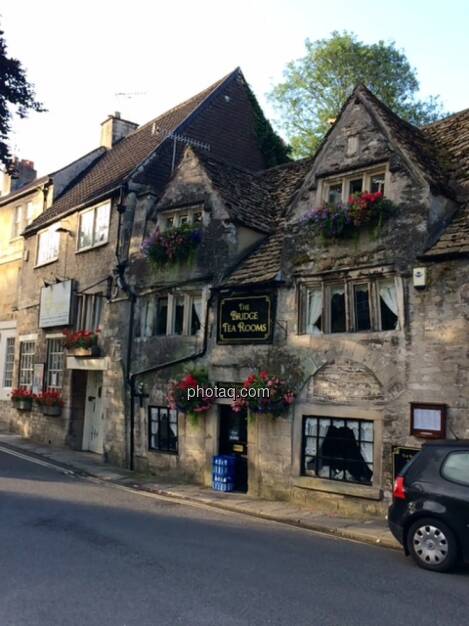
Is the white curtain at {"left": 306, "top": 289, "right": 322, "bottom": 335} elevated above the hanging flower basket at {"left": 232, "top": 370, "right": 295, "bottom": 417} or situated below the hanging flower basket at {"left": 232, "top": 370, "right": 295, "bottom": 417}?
above

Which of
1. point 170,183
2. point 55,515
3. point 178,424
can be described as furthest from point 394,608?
point 170,183

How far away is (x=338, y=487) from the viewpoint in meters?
11.0

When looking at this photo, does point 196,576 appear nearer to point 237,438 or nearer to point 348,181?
point 237,438

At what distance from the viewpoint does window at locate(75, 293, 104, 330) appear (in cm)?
1938

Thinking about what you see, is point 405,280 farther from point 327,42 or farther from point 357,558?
point 327,42

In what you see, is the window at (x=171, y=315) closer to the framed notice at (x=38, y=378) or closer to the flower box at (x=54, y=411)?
the flower box at (x=54, y=411)

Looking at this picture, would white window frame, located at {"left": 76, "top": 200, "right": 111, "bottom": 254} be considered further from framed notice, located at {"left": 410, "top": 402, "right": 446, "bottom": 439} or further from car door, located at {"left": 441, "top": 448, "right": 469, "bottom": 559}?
car door, located at {"left": 441, "top": 448, "right": 469, "bottom": 559}

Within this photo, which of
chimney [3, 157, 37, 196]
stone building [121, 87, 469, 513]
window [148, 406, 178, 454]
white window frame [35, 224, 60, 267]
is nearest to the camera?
stone building [121, 87, 469, 513]

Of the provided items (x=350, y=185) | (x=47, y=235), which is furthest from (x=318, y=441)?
(x=47, y=235)

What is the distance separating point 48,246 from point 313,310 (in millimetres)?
14150

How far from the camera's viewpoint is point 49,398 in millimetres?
20219

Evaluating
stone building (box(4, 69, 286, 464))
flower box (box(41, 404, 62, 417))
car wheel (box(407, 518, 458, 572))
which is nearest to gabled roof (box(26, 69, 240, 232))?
stone building (box(4, 69, 286, 464))

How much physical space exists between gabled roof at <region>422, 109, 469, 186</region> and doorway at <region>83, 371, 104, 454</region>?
Answer: 12604 mm

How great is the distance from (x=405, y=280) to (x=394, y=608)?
6261mm
